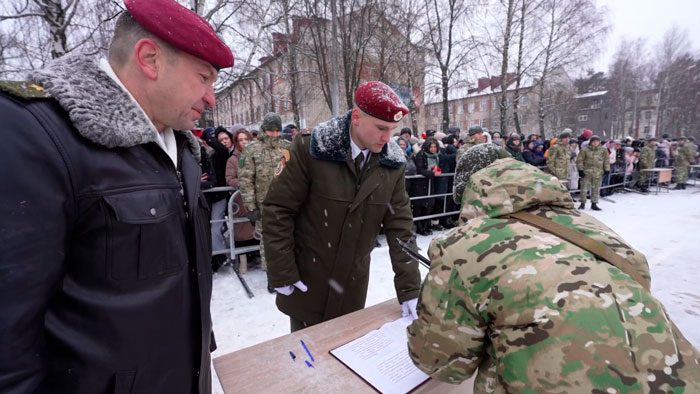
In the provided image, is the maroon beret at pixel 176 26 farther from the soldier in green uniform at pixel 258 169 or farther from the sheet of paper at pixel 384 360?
the soldier in green uniform at pixel 258 169

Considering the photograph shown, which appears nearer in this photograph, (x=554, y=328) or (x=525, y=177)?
(x=554, y=328)

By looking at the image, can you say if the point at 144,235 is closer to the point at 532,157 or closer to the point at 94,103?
the point at 94,103

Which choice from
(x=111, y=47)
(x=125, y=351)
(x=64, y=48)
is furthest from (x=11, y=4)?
(x=125, y=351)

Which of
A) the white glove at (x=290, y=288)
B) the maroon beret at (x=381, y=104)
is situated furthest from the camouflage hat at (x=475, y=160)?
the white glove at (x=290, y=288)

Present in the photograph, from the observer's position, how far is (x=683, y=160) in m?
12.9

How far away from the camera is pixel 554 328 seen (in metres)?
0.97

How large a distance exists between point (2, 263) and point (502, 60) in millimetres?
20366

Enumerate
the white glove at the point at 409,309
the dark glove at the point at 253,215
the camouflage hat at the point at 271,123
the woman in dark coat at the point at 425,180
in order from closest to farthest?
the white glove at the point at 409,309, the dark glove at the point at 253,215, the camouflage hat at the point at 271,123, the woman in dark coat at the point at 425,180

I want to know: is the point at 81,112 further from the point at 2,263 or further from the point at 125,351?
the point at 125,351

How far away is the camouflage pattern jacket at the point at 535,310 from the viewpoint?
931 mm

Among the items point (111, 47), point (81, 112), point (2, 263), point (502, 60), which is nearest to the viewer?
point (2, 263)

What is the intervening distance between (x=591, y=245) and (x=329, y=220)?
138 cm

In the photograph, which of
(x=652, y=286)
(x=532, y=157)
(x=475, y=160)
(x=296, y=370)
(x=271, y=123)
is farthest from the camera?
(x=532, y=157)

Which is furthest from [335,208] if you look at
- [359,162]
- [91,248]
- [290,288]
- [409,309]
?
[91,248]
